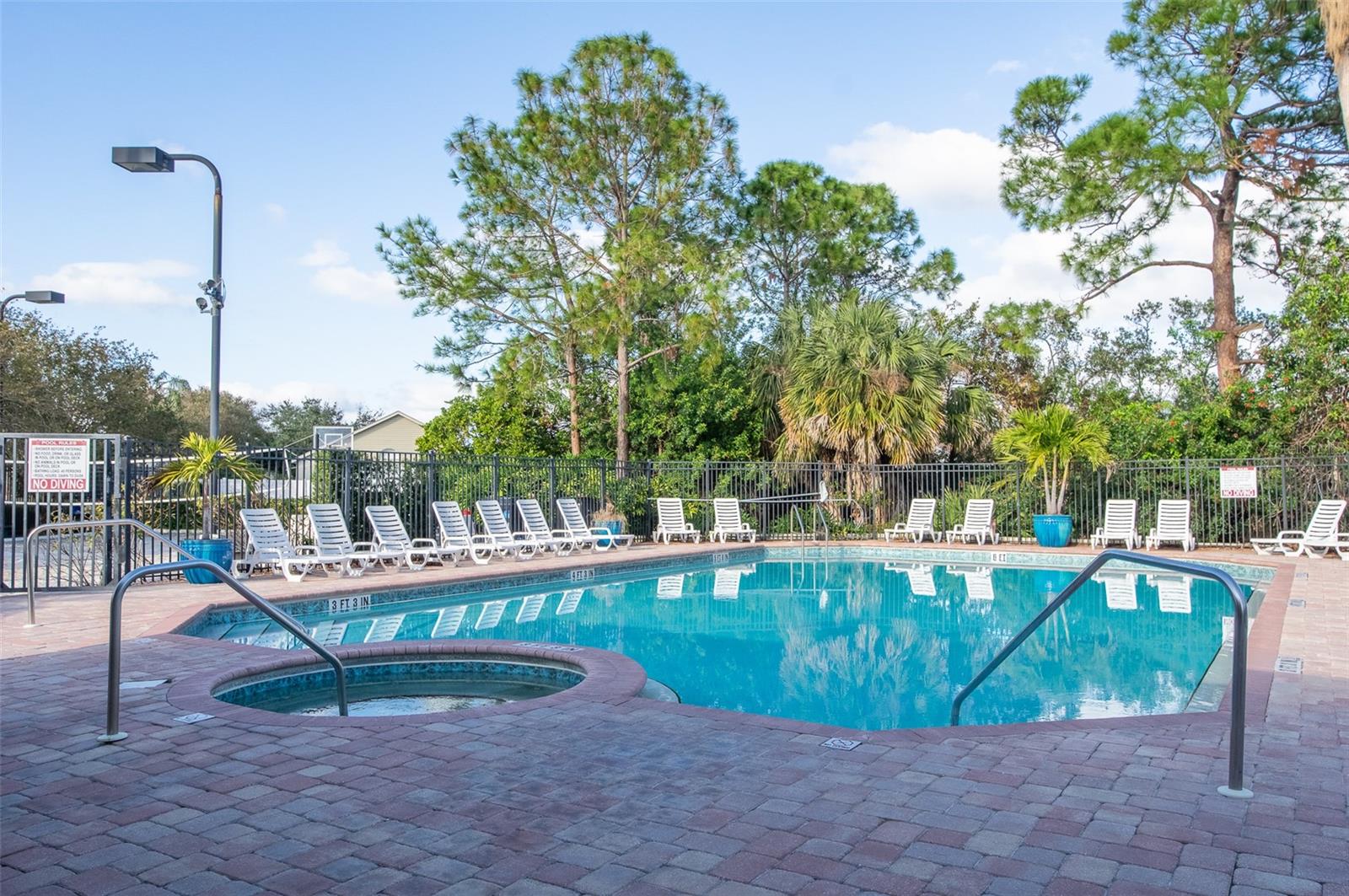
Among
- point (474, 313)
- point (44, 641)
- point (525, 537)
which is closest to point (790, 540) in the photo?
point (525, 537)

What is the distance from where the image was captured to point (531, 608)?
35.3ft

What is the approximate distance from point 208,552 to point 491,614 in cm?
328

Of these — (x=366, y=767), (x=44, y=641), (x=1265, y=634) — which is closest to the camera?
(x=366, y=767)

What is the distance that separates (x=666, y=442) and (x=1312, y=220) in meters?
14.6

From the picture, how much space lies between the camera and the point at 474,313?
2045 centimetres

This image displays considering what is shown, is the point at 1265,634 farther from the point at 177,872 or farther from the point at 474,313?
the point at 474,313

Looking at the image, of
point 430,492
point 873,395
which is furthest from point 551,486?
point 873,395

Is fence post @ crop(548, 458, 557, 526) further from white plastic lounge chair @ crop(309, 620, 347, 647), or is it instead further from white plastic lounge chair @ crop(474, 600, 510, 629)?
white plastic lounge chair @ crop(309, 620, 347, 647)

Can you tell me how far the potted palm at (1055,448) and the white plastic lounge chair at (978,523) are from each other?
2.86 ft

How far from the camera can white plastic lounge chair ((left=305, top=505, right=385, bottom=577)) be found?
11.4m

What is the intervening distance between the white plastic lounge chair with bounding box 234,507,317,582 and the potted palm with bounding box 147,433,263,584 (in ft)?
1.09

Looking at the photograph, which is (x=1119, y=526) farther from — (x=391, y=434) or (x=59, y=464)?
(x=391, y=434)

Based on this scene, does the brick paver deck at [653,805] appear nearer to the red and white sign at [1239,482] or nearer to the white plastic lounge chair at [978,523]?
the red and white sign at [1239,482]

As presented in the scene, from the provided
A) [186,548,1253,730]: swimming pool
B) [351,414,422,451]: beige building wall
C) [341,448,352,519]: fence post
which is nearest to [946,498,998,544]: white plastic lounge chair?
[186,548,1253,730]: swimming pool
